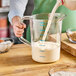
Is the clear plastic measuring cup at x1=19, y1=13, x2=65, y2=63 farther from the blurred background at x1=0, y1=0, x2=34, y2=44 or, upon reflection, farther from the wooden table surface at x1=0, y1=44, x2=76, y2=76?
the blurred background at x1=0, y1=0, x2=34, y2=44

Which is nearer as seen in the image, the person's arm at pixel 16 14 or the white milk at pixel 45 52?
the white milk at pixel 45 52

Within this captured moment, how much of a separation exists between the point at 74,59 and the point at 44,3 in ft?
1.80

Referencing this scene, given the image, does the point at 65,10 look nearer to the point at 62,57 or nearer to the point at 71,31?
the point at 71,31

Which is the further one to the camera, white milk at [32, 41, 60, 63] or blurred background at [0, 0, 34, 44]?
blurred background at [0, 0, 34, 44]

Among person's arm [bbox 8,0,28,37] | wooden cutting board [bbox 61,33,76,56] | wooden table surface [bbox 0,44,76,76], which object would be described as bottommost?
wooden table surface [bbox 0,44,76,76]

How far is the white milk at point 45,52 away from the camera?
3.23 feet

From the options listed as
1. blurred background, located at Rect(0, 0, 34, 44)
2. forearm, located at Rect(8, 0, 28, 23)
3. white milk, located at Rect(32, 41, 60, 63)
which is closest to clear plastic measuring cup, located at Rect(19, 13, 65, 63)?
white milk, located at Rect(32, 41, 60, 63)

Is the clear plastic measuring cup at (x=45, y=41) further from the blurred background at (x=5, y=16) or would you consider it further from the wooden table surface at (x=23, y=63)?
the blurred background at (x=5, y=16)

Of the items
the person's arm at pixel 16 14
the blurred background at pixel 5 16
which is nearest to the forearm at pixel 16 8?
the person's arm at pixel 16 14

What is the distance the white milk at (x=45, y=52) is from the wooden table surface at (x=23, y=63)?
0.08ft

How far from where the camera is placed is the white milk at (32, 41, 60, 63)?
3.23 ft

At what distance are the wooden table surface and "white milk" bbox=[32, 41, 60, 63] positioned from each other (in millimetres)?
23

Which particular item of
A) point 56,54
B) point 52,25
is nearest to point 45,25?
point 52,25

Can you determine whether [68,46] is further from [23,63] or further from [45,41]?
[23,63]
